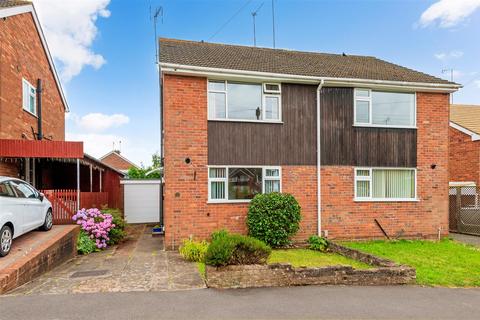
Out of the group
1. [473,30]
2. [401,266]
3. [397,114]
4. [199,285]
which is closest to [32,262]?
[199,285]

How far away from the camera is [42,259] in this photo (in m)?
6.62

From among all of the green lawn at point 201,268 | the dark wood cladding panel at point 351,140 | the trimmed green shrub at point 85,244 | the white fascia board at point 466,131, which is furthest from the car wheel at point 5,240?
the white fascia board at point 466,131

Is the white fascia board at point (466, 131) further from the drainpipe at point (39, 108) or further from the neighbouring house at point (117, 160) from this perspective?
the neighbouring house at point (117, 160)

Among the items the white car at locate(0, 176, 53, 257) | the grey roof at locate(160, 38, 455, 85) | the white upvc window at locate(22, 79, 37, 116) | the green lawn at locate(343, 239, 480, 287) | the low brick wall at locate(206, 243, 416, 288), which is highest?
the grey roof at locate(160, 38, 455, 85)

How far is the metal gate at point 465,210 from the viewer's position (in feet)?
40.7

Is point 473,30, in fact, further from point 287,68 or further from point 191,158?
point 191,158

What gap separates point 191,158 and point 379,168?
6158 mm

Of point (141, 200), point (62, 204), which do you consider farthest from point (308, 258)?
point (141, 200)

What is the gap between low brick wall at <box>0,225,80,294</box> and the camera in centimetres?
547

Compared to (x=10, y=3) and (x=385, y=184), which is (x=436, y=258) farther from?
(x=10, y=3)

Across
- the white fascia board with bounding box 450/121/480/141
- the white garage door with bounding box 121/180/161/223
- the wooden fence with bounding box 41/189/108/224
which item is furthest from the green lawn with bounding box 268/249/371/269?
the white fascia board with bounding box 450/121/480/141

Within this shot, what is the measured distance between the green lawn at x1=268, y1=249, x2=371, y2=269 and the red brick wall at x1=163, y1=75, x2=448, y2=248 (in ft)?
3.66

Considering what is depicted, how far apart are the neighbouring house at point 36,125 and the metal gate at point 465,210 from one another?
14.0 metres

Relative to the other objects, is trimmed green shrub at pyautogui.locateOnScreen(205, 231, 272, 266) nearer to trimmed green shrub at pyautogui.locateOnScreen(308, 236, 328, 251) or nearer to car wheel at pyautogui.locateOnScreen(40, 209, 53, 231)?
trimmed green shrub at pyautogui.locateOnScreen(308, 236, 328, 251)
